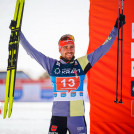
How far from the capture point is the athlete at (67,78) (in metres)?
2.19

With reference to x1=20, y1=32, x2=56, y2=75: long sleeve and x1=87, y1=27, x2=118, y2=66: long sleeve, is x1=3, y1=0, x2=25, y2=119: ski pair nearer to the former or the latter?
x1=20, y1=32, x2=56, y2=75: long sleeve

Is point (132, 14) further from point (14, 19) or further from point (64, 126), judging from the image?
point (64, 126)

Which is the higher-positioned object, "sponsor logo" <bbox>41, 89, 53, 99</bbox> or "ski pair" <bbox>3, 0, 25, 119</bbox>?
→ "ski pair" <bbox>3, 0, 25, 119</bbox>

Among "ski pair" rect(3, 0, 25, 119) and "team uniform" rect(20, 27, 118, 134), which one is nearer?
"team uniform" rect(20, 27, 118, 134)

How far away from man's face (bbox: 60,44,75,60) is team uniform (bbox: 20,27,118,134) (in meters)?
0.08

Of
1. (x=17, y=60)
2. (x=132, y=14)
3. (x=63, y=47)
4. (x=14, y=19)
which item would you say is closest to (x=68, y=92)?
(x=63, y=47)

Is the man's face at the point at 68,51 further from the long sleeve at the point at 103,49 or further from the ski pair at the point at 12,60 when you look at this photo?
the ski pair at the point at 12,60

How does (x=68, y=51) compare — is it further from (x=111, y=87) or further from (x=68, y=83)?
(x=111, y=87)

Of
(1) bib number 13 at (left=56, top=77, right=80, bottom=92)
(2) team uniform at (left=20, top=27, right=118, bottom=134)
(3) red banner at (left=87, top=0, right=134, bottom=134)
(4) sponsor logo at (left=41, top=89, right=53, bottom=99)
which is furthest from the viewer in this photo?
(4) sponsor logo at (left=41, top=89, right=53, bottom=99)

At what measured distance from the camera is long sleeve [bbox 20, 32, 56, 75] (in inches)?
93.0

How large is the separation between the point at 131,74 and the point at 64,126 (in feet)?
6.44

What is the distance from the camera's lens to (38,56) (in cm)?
238

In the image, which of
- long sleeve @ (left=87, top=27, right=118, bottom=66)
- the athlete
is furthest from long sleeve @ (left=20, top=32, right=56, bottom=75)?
long sleeve @ (left=87, top=27, right=118, bottom=66)

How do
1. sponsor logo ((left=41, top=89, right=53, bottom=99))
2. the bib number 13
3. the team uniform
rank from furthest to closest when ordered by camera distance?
sponsor logo ((left=41, top=89, right=53, bottom=99)), the bib number 13, the team uniform
